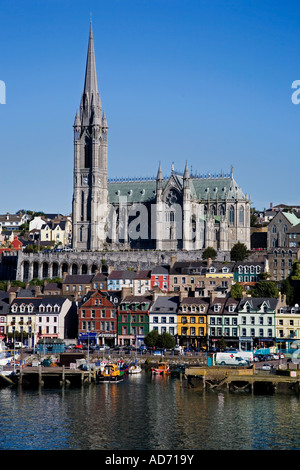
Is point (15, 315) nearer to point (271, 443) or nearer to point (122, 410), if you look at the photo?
point (122, 410)

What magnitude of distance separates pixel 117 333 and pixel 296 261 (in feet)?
117

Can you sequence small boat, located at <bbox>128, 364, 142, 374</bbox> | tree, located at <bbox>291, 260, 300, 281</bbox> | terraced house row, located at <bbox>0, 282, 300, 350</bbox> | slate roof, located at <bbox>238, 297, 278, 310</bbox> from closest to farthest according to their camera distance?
small boat, located at <bbox>128, 364, 142, 374</bbox> < terraced house row, located at <bbox>0, 282, 300, 350</bbox> < slate roof, located at <bbox>238, 297, 278, 310</bbox> < tree, located at <bbox>291, 260, 300, 281</bbox>

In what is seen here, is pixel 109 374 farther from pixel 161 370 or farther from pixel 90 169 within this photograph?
pixel 90 169

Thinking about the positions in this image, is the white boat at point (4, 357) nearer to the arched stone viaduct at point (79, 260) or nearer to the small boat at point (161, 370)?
the small boat at point (161, 370)

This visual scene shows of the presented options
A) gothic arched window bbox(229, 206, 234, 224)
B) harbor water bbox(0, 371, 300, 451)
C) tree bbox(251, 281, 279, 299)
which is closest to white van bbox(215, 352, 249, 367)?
harbor water bbox(0, 371, 300, 451)

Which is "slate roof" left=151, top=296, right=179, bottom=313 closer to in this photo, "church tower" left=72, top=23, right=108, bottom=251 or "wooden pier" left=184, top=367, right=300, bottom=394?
"wooden pier" left=184, top=367, right=300, bottom=394

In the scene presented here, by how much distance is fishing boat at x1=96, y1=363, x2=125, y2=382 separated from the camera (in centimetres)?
8190

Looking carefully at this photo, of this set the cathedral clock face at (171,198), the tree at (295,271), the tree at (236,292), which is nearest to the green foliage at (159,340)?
the tree at (236,292)

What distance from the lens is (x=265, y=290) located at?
4333 inches

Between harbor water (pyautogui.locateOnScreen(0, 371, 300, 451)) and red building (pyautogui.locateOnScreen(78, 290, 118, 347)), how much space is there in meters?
24.7

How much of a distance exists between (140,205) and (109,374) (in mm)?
89728

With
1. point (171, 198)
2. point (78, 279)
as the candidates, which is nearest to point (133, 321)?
point (78, 279)
